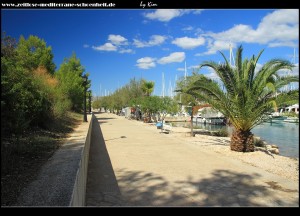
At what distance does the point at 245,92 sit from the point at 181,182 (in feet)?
19.8

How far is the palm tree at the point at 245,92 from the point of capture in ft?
39.9

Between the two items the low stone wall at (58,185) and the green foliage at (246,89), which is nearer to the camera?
the low stone wall at (58,185)

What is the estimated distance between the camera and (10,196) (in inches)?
221

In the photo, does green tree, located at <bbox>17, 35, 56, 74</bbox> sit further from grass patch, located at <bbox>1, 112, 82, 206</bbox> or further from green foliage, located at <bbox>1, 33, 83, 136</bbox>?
grass patch, located at <bbox>1, 112, 82, 206</bbox>

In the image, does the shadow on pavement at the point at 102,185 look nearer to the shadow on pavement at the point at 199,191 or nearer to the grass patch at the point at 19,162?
the shadow on pavement at the point at 199,191

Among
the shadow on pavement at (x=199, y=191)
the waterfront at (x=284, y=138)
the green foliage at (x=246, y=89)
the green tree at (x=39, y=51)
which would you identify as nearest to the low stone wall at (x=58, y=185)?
the shadow on pavement at (x=199, y=191)

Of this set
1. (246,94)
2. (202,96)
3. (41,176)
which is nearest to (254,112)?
(246,94)

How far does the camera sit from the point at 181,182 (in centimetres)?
804

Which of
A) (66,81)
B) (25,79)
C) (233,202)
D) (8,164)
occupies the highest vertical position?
(66,81)

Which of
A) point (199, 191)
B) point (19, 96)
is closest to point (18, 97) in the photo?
point (19, 96)

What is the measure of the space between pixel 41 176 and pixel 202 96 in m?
8.75

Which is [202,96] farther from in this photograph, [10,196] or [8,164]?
[10,196]

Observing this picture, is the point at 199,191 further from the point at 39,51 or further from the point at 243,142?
the point at 39,51

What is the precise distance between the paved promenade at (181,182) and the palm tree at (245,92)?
1.94 meters
